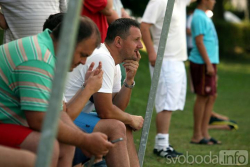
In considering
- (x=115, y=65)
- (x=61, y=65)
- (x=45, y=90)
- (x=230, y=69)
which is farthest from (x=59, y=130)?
(x=230, y=69)

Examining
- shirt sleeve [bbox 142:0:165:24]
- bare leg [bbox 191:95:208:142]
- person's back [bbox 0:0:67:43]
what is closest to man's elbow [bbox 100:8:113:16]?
person's back [bbox 0:0:67:43]

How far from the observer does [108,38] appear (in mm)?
4879

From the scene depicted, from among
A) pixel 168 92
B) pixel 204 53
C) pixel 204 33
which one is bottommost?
pixel 168 92

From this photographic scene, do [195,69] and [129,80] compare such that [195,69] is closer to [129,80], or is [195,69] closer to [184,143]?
[184,143]

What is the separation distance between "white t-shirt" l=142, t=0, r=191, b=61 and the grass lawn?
122 centimetres

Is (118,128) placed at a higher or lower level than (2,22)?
lower

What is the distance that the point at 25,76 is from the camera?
3.30 metres

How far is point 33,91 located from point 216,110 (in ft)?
27.6

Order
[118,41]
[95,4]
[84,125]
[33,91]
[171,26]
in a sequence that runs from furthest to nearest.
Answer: [171,26] < [95,4] < [118,41] < [84,125] < [33,91]

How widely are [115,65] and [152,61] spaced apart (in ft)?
6.07

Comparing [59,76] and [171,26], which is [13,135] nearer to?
[59,76]

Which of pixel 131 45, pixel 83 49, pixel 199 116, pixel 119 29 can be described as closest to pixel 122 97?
pixel 131 45

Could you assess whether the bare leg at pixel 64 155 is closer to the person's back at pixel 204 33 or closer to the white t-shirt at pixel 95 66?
the white t-shirt at pixel 95 66

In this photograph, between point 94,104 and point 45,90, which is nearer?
point 45,90
